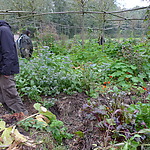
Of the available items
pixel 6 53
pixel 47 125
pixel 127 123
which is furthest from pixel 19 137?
pixel 127 123

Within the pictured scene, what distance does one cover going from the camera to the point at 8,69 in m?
2.58

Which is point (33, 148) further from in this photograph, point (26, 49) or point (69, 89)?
point (26, 49)

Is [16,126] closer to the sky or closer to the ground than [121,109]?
closer to the ground

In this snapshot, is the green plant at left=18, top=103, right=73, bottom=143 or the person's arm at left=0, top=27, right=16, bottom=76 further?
the person's arm at left=0, top=27, right=16, bottom=76

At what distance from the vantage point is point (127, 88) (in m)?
3.97

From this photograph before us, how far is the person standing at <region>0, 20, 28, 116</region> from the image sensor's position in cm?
257

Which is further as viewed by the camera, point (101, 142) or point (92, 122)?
point (92, 122)

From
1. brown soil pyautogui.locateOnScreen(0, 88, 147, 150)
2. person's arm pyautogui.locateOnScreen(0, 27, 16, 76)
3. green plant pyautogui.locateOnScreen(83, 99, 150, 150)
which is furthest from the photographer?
person's arm pyautogui.locateOnScreen(0, 27, 16, 76)

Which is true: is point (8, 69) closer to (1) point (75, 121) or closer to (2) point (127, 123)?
(1) point (75, 121)

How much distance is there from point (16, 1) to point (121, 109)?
11183mm

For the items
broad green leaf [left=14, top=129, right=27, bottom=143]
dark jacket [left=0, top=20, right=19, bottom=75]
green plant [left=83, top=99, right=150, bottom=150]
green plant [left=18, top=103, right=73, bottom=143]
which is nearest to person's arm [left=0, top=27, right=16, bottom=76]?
dark jacket [left=0, top=20, right=19, bottom=75]

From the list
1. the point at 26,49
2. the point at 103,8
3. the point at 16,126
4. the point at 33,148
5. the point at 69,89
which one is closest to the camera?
the point at 33,148

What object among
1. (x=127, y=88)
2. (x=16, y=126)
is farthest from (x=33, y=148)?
(x=127, y=88)

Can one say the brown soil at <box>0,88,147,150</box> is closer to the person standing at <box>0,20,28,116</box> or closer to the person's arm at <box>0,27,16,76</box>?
the person standing at <box>0,20,28,116</box>
